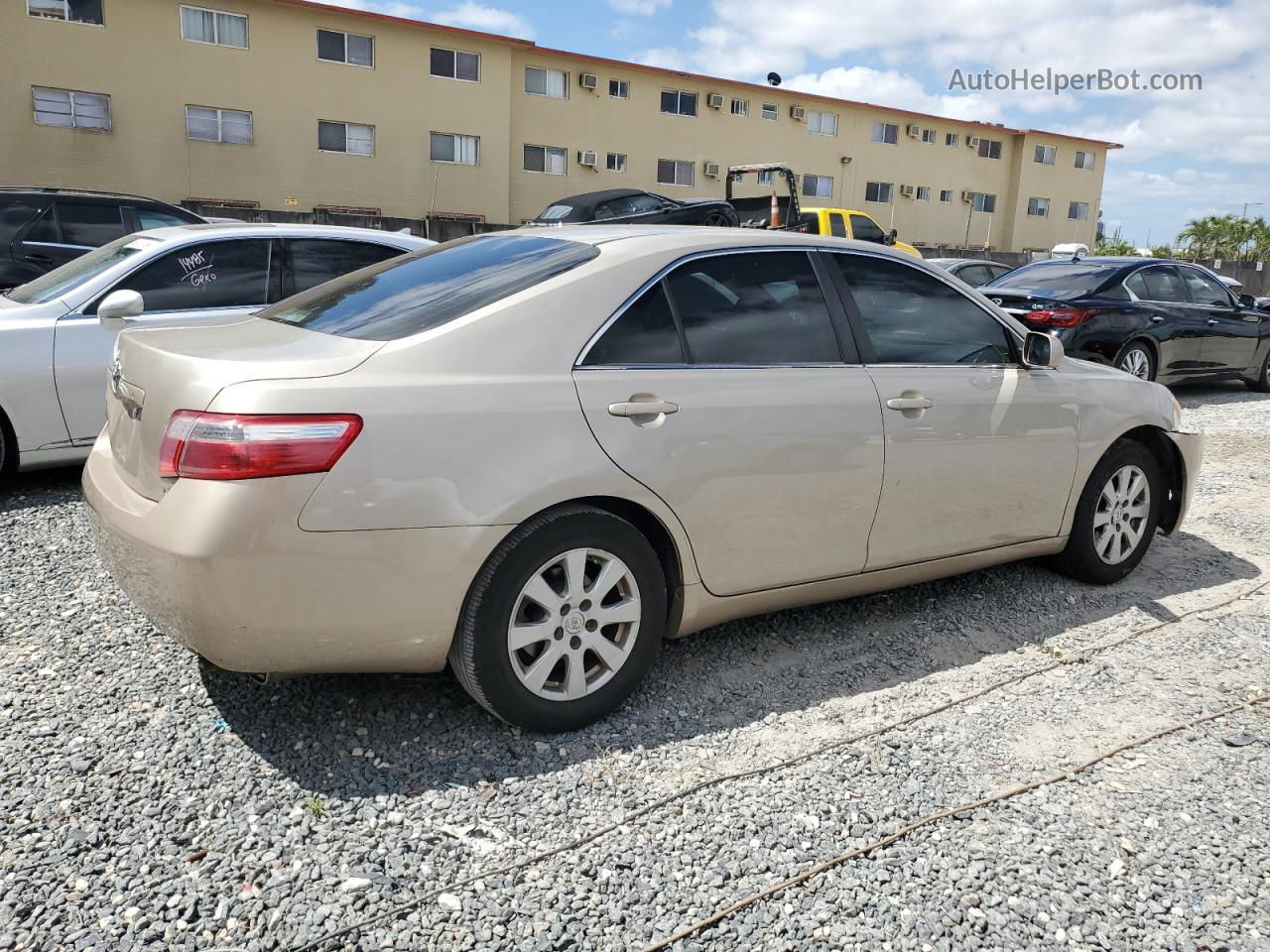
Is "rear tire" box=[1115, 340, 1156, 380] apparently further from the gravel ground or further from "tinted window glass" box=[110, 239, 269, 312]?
"tinted window glass" box=[110, 239, 269, 312]

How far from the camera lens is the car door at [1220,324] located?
10445 millimetres

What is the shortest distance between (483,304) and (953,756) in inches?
80.4

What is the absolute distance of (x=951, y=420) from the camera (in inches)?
150

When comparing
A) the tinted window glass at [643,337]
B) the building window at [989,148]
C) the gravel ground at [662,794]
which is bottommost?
the gravel ground at [662,794]

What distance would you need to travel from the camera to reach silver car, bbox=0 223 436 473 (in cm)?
530

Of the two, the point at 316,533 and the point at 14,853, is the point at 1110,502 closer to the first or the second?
the point at 316,533

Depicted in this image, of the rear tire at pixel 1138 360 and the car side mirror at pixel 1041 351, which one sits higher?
the car side mirror at pixel 1041 351

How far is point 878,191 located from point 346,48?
20.5 m

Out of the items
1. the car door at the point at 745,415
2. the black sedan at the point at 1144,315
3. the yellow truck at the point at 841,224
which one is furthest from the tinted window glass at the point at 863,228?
the car door at the point at 745,415

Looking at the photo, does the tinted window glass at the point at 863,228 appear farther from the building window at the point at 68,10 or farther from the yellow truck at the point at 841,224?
the building window at the point at 68,10

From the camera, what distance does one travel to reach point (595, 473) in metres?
2.94

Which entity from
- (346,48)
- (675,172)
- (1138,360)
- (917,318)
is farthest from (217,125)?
(917,318)

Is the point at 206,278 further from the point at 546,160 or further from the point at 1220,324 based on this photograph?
the point at 546,160

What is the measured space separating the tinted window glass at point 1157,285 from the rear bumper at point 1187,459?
5.70 meters
